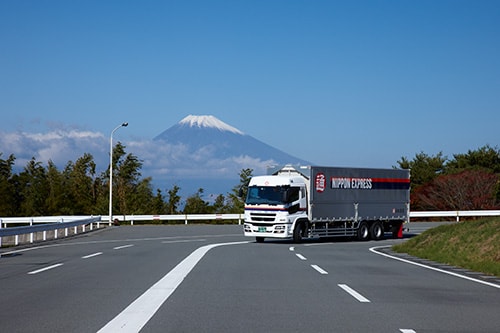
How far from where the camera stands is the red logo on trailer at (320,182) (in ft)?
98.7

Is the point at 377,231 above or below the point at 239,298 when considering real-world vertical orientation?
below

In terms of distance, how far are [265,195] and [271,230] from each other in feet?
5.11

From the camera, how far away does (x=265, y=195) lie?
29344 millimetres

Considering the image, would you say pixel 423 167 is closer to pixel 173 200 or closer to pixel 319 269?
pixel 173 200

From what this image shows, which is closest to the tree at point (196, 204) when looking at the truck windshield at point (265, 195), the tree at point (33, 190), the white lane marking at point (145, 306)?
the tree at point (33, 190)

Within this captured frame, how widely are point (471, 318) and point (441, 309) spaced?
0.74 metres

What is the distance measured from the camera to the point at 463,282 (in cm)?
1314

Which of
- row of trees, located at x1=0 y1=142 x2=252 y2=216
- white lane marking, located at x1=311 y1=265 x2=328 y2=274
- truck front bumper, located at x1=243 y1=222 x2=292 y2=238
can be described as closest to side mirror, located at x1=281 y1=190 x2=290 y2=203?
truck front bumper, located at x1=243 y1=222 x2=292 y2=238

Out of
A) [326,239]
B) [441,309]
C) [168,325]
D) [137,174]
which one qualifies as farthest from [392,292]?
[137,174]

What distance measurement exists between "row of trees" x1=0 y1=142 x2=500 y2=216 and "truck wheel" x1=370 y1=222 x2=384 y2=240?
102 ft

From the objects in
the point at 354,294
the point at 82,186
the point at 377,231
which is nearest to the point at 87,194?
the point at 82,186

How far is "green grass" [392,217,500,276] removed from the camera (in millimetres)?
17438

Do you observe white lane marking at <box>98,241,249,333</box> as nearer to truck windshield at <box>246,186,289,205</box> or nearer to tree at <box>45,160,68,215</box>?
truck windshield at <box>246,186,289,205</box>

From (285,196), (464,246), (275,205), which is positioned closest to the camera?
(464,246)
